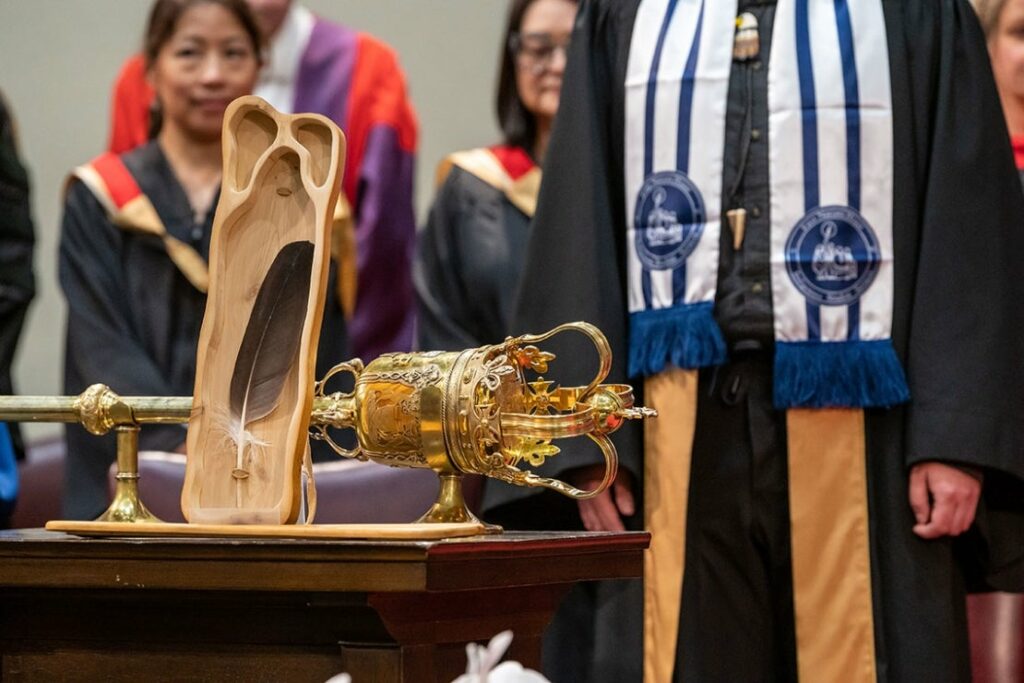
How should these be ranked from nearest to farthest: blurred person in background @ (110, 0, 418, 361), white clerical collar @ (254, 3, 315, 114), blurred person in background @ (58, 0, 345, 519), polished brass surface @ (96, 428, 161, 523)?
polished brass surface @ (96, 428, 161, 523), blurred person in background @ (58, 0, 345, 519), blurred person in background @ (110, 0, 418, 361), white clerical collar @ (254, 3, 315, 114)

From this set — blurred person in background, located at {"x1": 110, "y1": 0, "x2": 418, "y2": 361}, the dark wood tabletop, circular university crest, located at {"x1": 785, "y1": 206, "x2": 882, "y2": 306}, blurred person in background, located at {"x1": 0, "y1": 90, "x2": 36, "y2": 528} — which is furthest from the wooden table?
blurred person in background, located at {"x1": 110, "y1": 0, "x2": 418, "y2": 361}

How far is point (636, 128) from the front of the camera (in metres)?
3.05

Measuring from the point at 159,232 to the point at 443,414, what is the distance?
261 centimetres

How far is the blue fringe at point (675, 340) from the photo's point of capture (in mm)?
2867

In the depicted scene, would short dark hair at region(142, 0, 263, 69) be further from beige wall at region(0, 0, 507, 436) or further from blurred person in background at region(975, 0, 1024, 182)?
beige wall at region(0, 0, 507, 436)

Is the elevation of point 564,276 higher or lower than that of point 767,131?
lower

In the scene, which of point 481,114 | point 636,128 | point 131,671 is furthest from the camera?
point 481,114

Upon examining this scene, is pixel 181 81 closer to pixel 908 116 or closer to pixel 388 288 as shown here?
pixel 388 288

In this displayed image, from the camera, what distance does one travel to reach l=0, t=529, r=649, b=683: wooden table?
1.60m

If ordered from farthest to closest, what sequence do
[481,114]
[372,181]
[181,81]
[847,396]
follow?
[481,114]
[372,181]
[181,81]
[847,396]

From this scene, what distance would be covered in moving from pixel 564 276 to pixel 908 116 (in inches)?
25.4

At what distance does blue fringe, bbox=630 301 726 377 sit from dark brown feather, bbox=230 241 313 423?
43.4 inches

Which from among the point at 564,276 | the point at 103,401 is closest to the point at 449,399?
the point at 103,401

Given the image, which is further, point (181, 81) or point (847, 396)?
point (181, 81)
